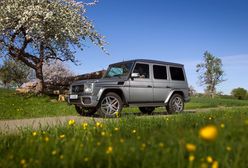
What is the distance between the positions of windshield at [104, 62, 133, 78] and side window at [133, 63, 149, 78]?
0.27 m

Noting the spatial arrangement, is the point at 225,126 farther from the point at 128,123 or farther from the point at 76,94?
the point at 76,94

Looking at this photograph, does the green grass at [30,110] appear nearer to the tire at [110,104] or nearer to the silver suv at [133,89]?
the silver suv at [133,89]

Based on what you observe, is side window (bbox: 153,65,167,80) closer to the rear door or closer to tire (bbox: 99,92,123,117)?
the rear door

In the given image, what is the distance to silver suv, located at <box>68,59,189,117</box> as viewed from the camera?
413 inches

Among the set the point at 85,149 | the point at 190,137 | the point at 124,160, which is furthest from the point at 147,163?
the point at 85,149

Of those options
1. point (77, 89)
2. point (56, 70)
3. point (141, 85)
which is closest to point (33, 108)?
point (77, 89)

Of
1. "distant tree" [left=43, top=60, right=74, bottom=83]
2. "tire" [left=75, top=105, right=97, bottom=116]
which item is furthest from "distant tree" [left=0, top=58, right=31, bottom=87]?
"tire" [left=75, top=105, right=97, bottom=116]

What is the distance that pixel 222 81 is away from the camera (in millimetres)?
64062

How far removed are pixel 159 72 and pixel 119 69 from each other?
1654 mm

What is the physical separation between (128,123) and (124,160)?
3.41 metres

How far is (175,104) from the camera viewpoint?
1270 cm

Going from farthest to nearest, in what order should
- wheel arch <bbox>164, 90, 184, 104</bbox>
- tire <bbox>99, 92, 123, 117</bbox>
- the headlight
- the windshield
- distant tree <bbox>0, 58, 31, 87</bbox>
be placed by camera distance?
1. distant tree <bbox>0, 58, 31, 87</bbox>
2. wheel arch <bbox>164, 90, 184, 104</bbox>
3. the windshield
4. tire <bbox>99, 92, 123, 117</bbox>
5. the headlight

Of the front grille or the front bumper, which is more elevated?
the front grille

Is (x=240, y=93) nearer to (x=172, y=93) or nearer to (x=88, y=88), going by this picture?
(x=172, y=93)
